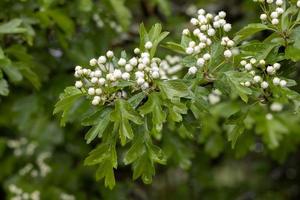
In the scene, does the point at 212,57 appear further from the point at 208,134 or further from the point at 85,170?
the point at 85,170

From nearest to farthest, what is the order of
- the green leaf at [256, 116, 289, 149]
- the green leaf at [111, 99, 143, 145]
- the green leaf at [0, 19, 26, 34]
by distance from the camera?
the green leaf at [111, 99, 143, 145], the green leaf at [0, 19, 26, 34], the green leaf at [256, 116, 289, 149]

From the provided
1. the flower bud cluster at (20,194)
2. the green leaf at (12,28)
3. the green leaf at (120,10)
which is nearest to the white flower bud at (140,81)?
the green leaf at (12,28)

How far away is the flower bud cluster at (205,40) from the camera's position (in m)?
1.70

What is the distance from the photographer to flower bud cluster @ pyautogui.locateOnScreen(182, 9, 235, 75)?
5.59ft

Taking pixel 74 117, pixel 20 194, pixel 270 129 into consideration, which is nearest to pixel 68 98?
pixel 74 117

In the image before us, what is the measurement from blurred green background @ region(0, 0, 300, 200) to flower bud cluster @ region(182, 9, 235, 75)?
0.75 metres

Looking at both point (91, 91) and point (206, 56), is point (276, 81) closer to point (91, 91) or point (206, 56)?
point (206, 56)

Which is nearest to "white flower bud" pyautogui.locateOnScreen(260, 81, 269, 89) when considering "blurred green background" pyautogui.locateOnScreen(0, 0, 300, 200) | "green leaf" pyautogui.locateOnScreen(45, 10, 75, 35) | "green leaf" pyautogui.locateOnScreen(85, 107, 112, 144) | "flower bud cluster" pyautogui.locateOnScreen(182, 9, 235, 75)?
"flower bud cluster" pyautogui.locateOnScreen(182, 9, 235, 75)

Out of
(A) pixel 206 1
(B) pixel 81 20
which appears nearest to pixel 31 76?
(B) pixel 81 20

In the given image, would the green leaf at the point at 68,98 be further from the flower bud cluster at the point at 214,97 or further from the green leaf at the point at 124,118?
the flower bud cluster at the point at 214,97

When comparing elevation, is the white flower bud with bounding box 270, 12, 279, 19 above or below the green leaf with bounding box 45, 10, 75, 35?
above

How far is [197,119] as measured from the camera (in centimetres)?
182

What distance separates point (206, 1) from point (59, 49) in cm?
111

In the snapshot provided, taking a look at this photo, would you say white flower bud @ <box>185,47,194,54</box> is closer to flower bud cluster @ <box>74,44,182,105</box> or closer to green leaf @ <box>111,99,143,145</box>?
flower bud cluster @ <box>74,44,182,105</box>
